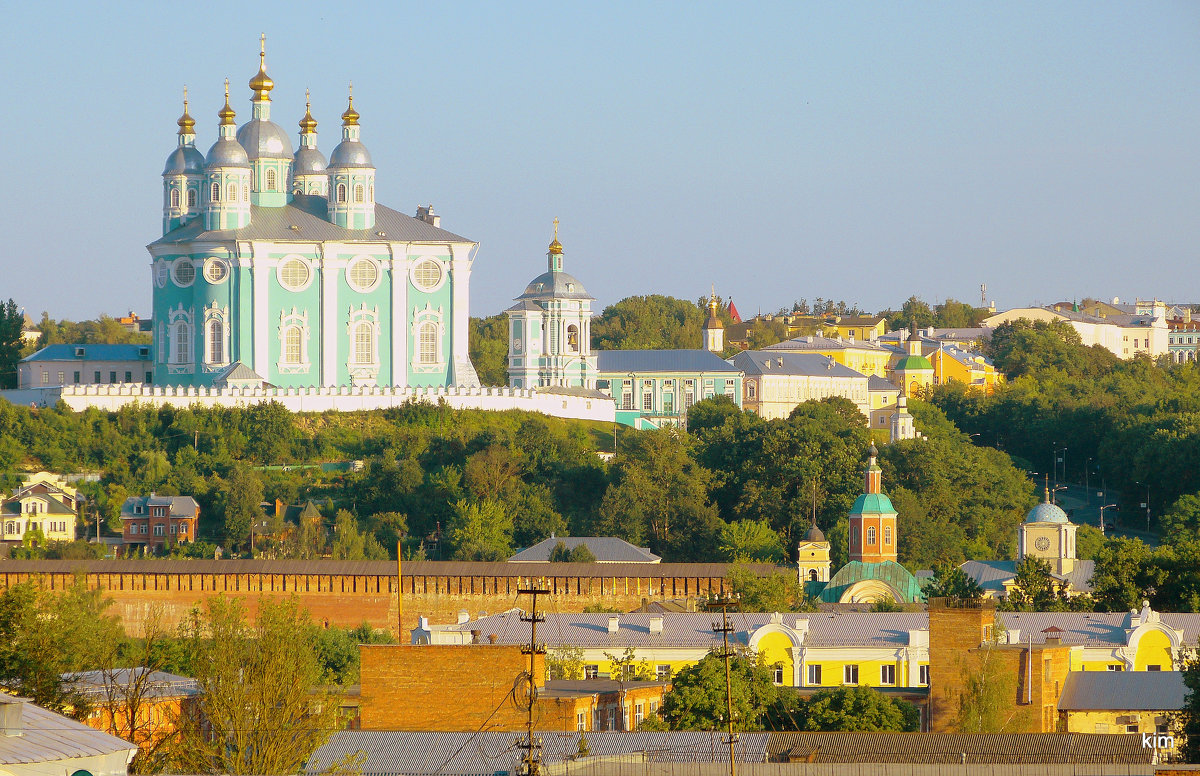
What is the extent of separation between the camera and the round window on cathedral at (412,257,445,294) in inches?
2675

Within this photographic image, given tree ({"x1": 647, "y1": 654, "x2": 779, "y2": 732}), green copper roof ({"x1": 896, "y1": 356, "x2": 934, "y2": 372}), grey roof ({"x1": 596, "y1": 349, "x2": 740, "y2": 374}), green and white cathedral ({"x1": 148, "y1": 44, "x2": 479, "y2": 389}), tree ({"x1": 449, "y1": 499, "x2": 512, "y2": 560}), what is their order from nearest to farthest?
tree ({"x1": 647, "y1": 654, "x2": 779, "y2": 732})
tree ({"x1": 449, "y1": 499, "x2": 512, "y2": 560})
green and white cathedral ({"x1": 148, "y1": 44, "x2": 479, "y2": 389})
grey roof ({"x1": 596, "y1": 349, "x2": 740, "y2": 374})
green copper roof ({"x1": 896, "y1": 356, "x2": 934, "y2": 372})

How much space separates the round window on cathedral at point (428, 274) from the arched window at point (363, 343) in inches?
78.5

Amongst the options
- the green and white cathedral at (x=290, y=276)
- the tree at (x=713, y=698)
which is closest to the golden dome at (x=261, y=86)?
the green and white cathedral at (x=290, y=276)

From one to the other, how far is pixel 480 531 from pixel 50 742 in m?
39.8

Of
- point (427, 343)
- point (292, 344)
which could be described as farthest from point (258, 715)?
point (427, 343)

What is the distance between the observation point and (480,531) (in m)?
58.1

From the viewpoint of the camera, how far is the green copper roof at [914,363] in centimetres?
9850

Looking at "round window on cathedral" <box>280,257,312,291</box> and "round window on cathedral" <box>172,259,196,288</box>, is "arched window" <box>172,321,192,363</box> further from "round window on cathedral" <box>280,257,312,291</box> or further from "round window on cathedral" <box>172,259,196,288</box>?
"round window on cathedral" <box>280,257,312,291</box>

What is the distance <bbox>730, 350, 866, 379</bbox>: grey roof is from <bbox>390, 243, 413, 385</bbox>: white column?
21.7 meters

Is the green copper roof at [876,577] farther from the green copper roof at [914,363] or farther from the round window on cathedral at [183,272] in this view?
the green copper roof at [914,363]

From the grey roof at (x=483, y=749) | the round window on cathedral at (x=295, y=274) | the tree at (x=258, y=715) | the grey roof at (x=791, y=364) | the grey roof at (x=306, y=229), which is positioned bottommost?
the grey roof at (x=483, y=749)

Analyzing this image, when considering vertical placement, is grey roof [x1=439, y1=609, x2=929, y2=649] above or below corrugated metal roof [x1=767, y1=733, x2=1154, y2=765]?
below

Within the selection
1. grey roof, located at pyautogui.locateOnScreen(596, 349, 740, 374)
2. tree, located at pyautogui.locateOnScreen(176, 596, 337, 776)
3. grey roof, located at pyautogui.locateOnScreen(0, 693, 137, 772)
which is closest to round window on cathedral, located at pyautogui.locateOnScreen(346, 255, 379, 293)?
grey roof, located at pyautogui.locateOnScreen(596, 349, 740, 374)

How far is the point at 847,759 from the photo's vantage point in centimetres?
2502
